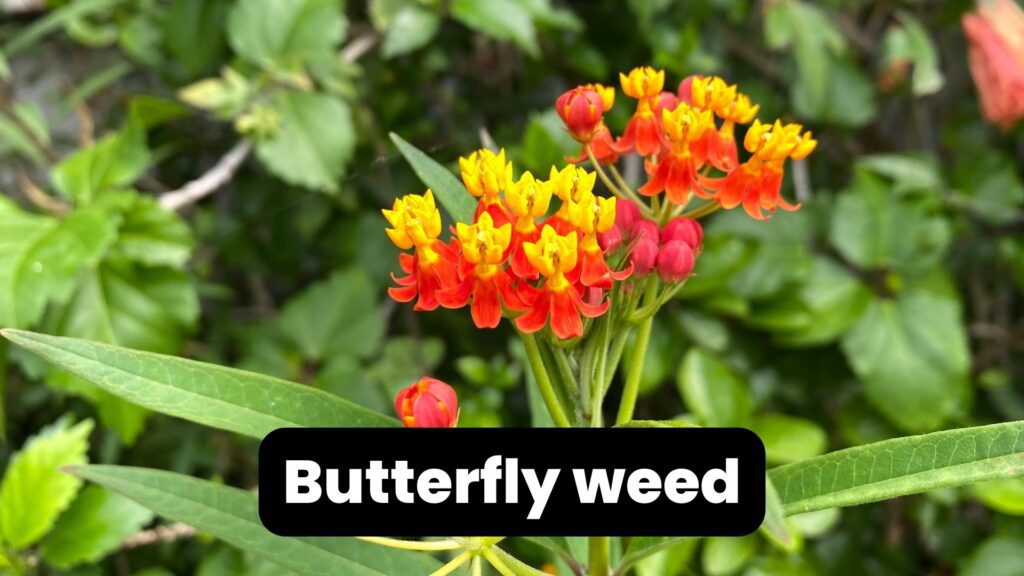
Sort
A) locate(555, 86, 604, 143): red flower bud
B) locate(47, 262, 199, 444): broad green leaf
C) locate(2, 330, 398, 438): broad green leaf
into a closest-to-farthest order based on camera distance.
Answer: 1. locate(2, 330, 398, 438): broad green leaf
2. locate(555, 86, 604, 143): red flower bud
3. locate(47, 262, 199, 444): broad green leaf

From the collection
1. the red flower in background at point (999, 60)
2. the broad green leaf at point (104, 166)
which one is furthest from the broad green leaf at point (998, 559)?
the broad green leaf at point (104, 166)

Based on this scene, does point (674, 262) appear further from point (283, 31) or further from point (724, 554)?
point (283, 31)

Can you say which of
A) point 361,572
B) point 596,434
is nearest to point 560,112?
point 596,434

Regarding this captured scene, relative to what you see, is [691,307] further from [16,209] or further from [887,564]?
[16,209]

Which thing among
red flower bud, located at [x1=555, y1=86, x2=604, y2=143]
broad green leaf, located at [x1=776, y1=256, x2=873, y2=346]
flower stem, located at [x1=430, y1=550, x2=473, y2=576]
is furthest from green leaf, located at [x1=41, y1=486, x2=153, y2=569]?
broad green leaf, located at [x1=776, y1=256, x2=873, y2=346]

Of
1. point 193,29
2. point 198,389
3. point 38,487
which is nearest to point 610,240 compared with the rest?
point 198,389

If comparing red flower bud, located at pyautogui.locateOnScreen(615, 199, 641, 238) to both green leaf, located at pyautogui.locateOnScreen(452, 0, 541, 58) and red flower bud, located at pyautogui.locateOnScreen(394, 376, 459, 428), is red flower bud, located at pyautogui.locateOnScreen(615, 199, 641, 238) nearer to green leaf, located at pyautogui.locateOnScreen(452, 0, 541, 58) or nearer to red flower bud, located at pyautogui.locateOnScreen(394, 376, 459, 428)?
red flower bud, located at pyautogui.locateOnScreen(394, 376, 459, 428)

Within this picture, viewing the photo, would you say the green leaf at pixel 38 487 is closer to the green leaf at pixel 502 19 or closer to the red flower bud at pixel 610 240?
the red flower bud at pixel 610 240
